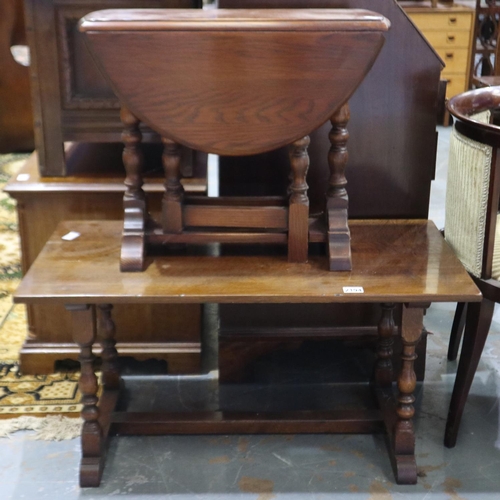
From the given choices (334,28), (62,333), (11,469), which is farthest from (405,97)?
(11,469)

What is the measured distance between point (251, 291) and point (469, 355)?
69 cm

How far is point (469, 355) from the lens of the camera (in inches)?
87.0

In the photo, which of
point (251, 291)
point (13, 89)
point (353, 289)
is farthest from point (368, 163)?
point (13, 89)

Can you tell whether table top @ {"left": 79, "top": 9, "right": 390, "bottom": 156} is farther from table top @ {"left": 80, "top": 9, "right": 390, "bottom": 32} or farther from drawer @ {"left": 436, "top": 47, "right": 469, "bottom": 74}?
drawer @ {"left": 436, "top": 47, "right": 469, "bottom": 74}

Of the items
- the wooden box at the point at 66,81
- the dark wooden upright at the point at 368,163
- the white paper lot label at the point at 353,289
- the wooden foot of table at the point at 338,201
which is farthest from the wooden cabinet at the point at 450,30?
the white paper lot label at the point at 353,289

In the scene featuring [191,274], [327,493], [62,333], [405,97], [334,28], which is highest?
[334,28]

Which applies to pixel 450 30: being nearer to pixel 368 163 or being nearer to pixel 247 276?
pixel 368 163

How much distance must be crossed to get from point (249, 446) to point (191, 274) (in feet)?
→ 1.92

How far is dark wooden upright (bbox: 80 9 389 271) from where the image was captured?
185cm

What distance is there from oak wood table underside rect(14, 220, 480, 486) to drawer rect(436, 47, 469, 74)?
157 inches

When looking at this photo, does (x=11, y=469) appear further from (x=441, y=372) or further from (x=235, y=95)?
(x=441, y=372)

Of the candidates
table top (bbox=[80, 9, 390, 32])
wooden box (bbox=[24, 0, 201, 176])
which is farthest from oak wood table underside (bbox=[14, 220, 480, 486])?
table top (bbox=[80, 9, 390, 32])

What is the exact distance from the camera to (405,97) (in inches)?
92.4

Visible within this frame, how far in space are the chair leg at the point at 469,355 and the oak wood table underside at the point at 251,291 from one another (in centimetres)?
17
